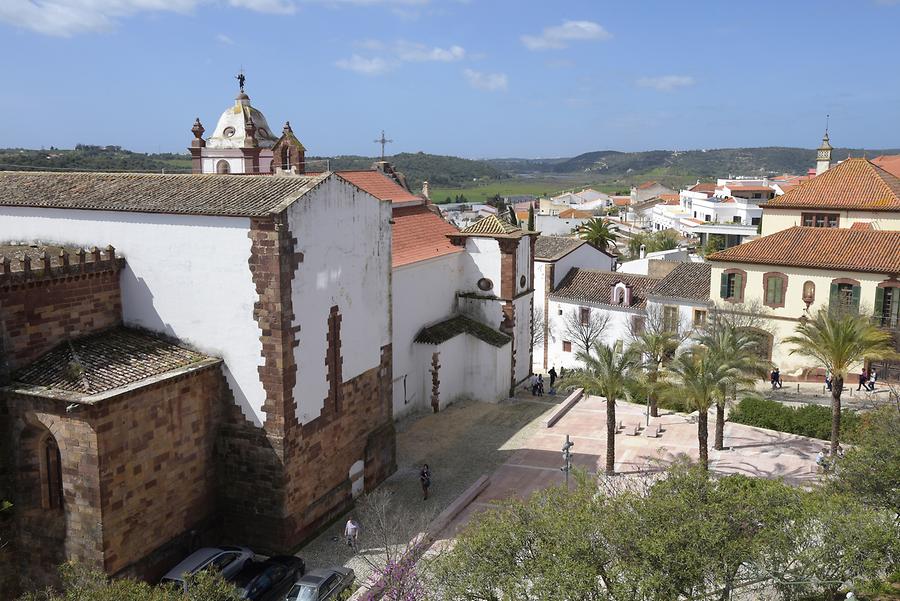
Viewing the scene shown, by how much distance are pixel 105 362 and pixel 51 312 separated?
1.83 m

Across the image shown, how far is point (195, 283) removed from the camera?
1975cm

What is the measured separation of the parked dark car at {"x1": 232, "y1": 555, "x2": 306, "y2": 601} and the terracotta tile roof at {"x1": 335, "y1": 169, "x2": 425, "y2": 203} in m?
19.7

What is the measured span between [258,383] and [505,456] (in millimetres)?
10820

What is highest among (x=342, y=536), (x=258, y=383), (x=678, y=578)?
(x=258, y=383)

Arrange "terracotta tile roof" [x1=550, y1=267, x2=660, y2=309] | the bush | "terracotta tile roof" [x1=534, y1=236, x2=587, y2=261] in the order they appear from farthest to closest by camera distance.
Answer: "terracotta tile roof" [x1=534, y1=236, x2=587, y2=261], "terracotta tile roof" [x1=550, y1=267, x2=660, y2=309], the bush

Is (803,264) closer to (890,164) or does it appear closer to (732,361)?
(732,361)

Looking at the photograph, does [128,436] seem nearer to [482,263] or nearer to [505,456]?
[505,456]

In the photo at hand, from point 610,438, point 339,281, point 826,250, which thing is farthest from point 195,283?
point 826,250

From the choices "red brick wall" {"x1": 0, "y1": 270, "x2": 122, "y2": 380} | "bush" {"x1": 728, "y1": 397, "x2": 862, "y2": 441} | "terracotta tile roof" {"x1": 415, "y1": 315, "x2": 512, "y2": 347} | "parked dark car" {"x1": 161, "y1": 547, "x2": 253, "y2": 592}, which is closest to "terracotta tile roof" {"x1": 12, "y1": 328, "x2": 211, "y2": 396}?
"red brick wall" {"x1": 0, "y1": 270, "x2": 122, "y2": 380}

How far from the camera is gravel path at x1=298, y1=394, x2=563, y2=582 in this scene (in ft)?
66.3

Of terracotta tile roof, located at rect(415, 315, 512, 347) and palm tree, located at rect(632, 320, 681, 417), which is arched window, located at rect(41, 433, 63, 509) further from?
palm tree, located at rect(632, 320, 681, 417)

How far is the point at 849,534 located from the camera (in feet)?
43.8

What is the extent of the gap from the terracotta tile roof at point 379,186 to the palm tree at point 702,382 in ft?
53.9

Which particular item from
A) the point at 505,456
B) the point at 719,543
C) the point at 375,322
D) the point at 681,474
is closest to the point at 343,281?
Result: the point at 375,322
